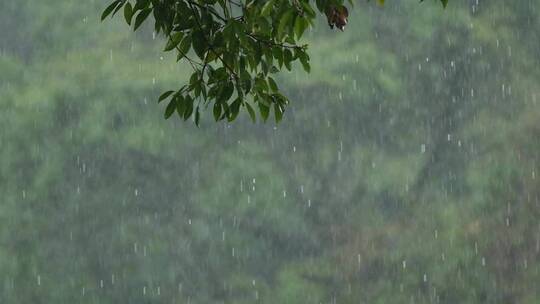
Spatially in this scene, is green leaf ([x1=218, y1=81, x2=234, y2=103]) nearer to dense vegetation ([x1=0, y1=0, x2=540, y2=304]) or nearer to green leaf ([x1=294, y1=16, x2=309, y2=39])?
green leaf ([x1=294, y1=16, x2=309, y2=39])

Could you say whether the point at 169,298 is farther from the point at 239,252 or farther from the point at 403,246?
the point at 403,246

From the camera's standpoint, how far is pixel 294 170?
1942 cm

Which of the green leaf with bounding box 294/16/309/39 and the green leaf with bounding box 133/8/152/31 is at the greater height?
the green leaf with bounding box 133/8/152/31

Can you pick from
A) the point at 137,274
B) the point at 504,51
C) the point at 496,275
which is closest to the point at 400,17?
the point at 504,51

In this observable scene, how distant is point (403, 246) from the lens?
18438 millimetres

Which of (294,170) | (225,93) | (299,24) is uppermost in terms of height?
(299,24)

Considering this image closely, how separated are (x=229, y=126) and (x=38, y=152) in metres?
3.11

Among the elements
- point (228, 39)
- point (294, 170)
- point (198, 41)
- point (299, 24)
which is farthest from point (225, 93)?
point (294, 170)

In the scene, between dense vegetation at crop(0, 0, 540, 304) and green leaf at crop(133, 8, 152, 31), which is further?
dense vegetation at crop(0, 0, 540, 304)

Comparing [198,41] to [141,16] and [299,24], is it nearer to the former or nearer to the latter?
[141,16]

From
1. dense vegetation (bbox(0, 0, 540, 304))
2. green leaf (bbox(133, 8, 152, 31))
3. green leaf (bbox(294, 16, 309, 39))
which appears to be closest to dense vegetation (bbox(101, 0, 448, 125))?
green leaf (bbox(133, 8, 152, 31))

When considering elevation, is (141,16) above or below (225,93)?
above

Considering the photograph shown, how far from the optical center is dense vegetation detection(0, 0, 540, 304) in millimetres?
18141

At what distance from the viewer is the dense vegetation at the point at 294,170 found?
18141 millimetres
